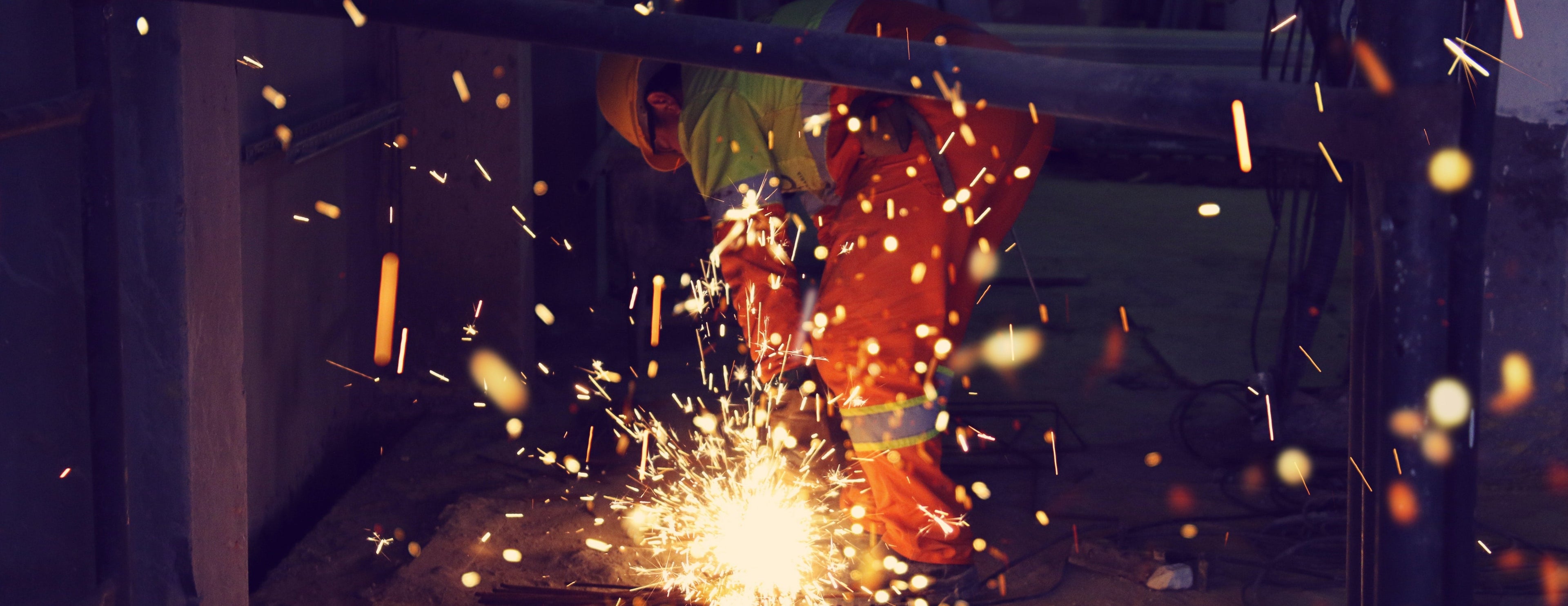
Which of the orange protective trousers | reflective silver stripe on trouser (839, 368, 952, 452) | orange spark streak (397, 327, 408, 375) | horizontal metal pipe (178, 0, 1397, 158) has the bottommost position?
orange spark streak (397, 327, 408, 375)

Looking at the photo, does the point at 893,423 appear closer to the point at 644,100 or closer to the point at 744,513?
the point at 744,513

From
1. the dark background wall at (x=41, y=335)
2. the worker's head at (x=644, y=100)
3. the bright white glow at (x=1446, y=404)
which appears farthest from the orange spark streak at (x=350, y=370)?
the bright white glow at (x=1446, y=404)

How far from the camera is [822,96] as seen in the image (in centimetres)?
306

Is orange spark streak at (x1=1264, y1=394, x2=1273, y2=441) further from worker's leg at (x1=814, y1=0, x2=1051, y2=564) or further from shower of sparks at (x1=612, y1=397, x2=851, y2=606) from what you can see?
worker's leg at (x1=814, y1=0, x2=1051, y2=564)

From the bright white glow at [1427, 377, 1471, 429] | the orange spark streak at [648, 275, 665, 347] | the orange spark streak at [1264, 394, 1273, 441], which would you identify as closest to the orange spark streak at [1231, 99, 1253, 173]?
the bright white glow at [1427, 377, 1471, 429]

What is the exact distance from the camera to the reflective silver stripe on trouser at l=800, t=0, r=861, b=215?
305 cm

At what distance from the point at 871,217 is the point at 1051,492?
1.28 m

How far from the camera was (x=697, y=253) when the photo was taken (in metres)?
6.41

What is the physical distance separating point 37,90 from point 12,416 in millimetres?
546

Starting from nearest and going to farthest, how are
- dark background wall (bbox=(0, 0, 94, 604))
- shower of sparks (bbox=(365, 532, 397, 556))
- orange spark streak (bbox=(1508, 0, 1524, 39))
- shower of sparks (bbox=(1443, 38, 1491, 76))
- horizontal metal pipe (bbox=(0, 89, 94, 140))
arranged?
shower of sparks (bbox=(1443, 38, 1491, 76)), horizontal metal pipe (bbox=(0, 89, 94, 140)), dark background wall (bbox=(0, 0, 94, 604)), shower of sparks (bbox=(365, 532, 397, 556)), orange spark streak (bbox=(1508, 0, 1524, 39))

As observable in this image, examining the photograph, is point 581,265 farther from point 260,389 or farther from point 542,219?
point 260,389

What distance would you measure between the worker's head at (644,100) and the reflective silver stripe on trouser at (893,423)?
2.80ft

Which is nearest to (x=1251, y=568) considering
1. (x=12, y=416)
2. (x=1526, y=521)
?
(x=1526, y=521)

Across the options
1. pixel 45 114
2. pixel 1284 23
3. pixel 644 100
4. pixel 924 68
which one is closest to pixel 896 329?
pixel 644 100
